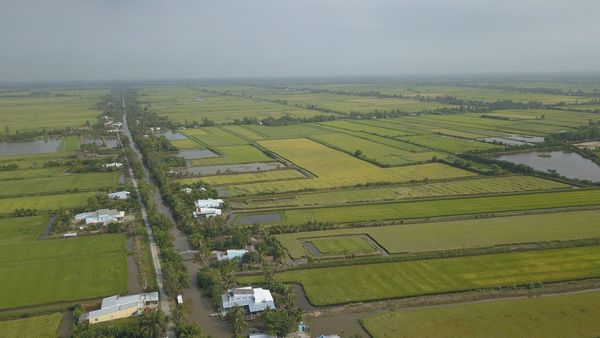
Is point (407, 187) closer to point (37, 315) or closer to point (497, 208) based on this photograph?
point (497, 208)

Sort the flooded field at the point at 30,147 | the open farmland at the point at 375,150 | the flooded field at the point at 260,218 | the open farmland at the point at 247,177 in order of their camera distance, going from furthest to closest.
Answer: the flooded field at the point at 30,147, the open farmland at the point at 375,150, the open farmland at the point at 247,177, the flooded field at the point at 260,218

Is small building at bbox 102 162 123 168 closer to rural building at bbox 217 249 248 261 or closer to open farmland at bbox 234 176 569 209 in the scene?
open farmland at bbox 234 176 569 209

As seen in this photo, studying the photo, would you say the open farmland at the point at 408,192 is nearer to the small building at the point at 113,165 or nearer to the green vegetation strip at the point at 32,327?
the green vegetation strip at the point at 32,327

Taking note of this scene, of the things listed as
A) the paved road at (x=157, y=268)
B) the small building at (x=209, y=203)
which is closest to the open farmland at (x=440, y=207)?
the small building at (x=209, y=203)

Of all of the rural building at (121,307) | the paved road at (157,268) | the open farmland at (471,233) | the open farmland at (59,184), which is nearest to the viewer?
the rural building at (121,307)

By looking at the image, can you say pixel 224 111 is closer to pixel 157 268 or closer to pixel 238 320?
pixel 157 268

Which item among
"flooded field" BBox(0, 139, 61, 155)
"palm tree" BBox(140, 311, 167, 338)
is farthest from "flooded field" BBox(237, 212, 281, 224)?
"flooded field" BBox(0, 139, 61, 155)

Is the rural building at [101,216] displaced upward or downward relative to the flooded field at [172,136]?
upward
